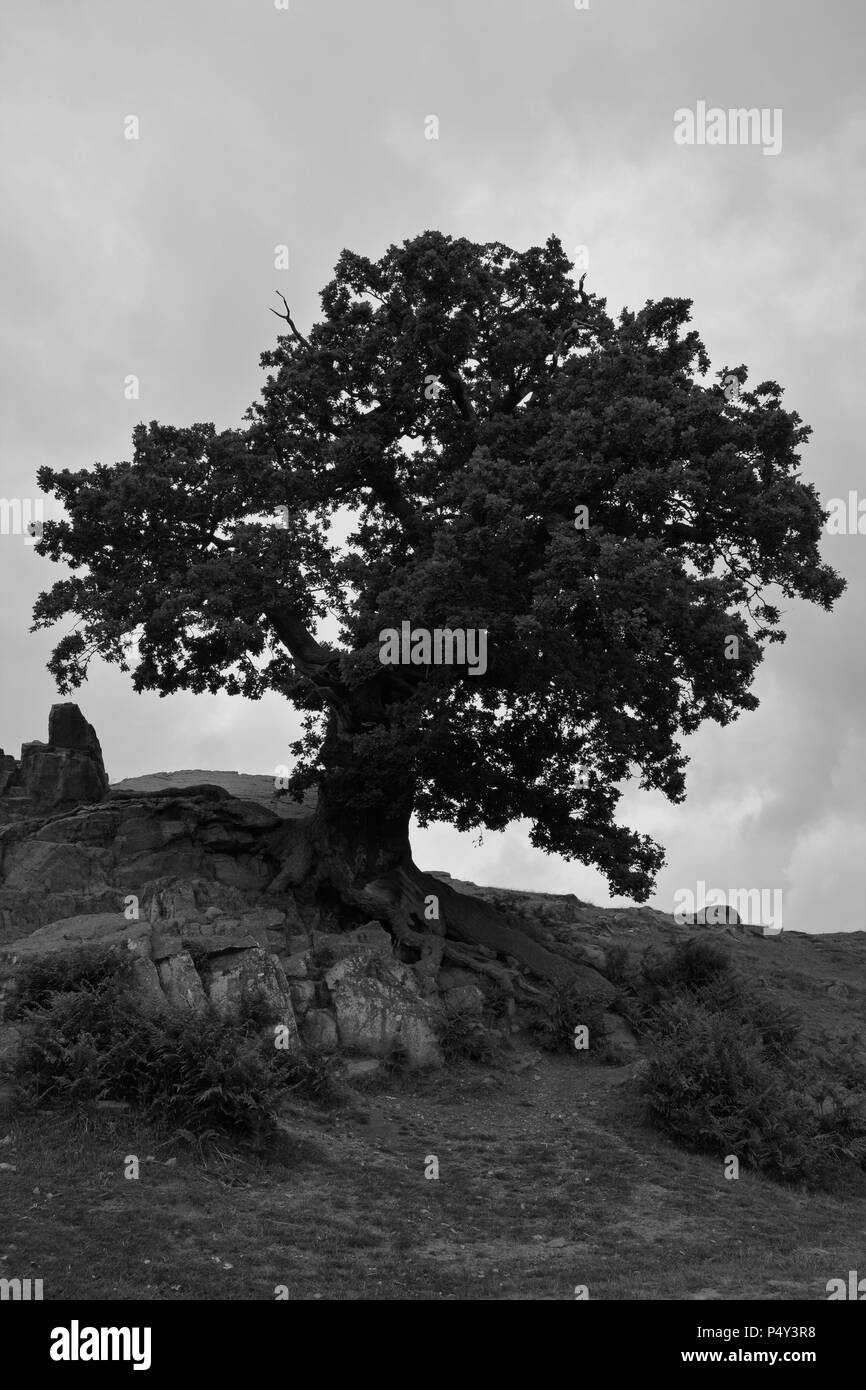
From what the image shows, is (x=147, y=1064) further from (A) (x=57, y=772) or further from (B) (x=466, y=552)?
(A) (x=57, y=772)

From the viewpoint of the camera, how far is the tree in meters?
26.4

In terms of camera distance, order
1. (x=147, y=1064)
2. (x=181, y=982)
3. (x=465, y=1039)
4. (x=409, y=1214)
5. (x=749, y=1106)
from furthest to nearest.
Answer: (x=465, y=1039), (x=181, y=982), (x=749, y=1106), (x=147, y=1064), (x=409, y=1214)

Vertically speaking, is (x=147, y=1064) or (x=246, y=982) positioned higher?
(x=246, y=982)

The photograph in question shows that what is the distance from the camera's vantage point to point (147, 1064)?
61.7 ft

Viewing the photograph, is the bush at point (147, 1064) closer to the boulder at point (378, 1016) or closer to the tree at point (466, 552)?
the boulder at point (378, 1016)

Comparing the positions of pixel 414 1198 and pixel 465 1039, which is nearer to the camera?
pixel 414 1198

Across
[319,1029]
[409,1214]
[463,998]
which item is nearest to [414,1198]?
[409,1214]

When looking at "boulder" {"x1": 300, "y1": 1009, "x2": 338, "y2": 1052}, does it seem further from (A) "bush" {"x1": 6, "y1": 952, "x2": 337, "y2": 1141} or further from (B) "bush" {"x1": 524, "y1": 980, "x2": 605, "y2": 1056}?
(B) "bush" {"x1": 524, "y1": 980, "x2": 605, "y2": 1056}

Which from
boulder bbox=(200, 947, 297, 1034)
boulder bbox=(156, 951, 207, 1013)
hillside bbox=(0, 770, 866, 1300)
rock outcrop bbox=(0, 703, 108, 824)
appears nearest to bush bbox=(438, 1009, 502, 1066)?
hillside bbox=(0, 770, 866, 1300)

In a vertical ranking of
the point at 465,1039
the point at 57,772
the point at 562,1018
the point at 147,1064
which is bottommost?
the point at 465,1039

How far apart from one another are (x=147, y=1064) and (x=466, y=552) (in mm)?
12635

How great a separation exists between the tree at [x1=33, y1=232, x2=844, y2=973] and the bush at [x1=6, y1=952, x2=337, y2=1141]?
386 inches

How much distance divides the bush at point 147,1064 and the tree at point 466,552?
981cm
